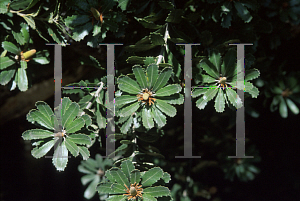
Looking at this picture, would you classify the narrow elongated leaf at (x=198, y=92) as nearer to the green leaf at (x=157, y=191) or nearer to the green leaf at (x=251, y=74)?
the green leaf at (x=251, y=74)

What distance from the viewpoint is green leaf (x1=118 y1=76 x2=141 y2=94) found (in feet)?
3.27

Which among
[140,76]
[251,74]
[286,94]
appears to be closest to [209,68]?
[251,74]

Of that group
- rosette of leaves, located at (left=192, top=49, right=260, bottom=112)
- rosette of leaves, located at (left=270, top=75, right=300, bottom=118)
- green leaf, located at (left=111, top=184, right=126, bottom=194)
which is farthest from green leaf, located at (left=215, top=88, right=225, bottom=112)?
rosette of leaves, located at (left=270, top=75, right=300, bottom=118)

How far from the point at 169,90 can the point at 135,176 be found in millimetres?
338

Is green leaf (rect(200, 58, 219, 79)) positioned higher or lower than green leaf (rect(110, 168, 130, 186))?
higher

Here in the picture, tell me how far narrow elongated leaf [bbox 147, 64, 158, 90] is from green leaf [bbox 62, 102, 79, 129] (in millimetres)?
272

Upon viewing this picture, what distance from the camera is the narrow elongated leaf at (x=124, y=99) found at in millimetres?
1004

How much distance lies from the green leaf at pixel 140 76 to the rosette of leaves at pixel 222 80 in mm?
192

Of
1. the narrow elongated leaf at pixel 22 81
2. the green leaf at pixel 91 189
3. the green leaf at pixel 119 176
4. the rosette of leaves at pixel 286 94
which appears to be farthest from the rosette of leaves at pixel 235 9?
the green leaf at pixel 91 189

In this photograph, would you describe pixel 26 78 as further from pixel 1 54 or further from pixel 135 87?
pixel 135 87

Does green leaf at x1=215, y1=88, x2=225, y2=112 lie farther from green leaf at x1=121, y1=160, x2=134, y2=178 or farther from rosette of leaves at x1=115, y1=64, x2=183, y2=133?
green leaf at x1=121, y1=160, x2=134, y2=178

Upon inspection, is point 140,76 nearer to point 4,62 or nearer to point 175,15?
point 175,15

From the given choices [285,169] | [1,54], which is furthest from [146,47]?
[285,169]

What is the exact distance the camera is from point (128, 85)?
3.29 feet
